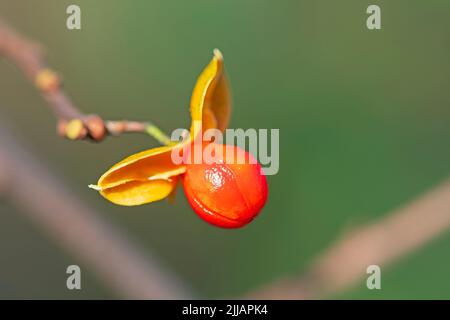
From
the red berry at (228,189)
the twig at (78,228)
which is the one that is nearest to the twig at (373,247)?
the twig at (78,228)

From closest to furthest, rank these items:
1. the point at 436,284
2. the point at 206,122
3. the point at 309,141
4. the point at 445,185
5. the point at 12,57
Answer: the point at 206,122
the point at 12,57
the point at 445,185
the point at 436,284
the point at 309,141

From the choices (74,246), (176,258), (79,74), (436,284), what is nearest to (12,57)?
(74,246)

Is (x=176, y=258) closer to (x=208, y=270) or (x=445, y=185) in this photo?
(x=208, y=270)

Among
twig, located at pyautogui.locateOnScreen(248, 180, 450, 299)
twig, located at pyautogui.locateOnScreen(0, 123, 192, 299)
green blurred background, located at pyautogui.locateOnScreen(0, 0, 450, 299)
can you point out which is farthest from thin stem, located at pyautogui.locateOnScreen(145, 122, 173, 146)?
green blurred background, located at pyautogui.locateOnScreen(0, 0, 450, 299)

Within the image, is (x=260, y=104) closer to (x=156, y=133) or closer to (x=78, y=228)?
(x=78, y=228)

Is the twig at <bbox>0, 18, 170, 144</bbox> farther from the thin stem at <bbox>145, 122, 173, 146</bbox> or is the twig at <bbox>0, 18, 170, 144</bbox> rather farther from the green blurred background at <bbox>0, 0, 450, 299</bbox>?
the green blurred background at <bbox>0, 0, 450, 299</bbox>

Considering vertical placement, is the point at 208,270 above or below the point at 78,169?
below

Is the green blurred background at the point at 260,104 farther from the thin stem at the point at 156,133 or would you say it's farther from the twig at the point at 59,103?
the thin stem at the point at 156,133
